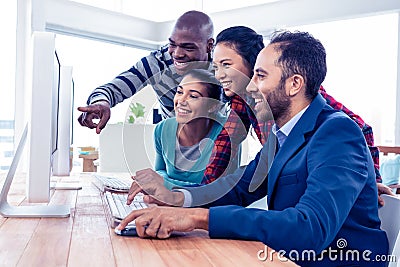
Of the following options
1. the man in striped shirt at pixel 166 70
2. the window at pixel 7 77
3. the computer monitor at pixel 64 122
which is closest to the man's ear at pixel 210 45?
the man in striped shirt at pixel 166 70

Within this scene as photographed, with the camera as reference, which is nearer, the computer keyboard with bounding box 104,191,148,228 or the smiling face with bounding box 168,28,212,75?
the computer keyboard with bounding box 104,191,148,228

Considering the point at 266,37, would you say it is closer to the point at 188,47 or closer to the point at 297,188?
the point at 188,47

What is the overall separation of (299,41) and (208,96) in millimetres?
385

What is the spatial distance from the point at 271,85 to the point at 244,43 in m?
0.36

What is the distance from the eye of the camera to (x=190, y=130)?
1.49 m

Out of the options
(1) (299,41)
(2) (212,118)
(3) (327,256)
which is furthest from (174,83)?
(3) (327,256)

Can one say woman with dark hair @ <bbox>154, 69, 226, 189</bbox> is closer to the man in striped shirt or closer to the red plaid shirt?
the red plaid shirt

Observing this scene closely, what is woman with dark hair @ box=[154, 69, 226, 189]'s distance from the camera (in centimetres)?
139

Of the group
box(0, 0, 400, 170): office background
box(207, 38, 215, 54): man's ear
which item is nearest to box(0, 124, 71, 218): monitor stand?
box(207, 38, 215, 54): man's ear

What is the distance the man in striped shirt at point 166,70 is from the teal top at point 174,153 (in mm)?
168

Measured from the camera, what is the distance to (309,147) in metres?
0.98

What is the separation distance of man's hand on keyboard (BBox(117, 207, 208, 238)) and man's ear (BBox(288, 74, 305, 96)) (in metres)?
0.40

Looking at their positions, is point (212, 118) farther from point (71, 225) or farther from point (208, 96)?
point (71, 225)

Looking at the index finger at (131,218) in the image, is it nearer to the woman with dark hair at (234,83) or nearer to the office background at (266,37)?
the woman with dark hair at (234,83)
